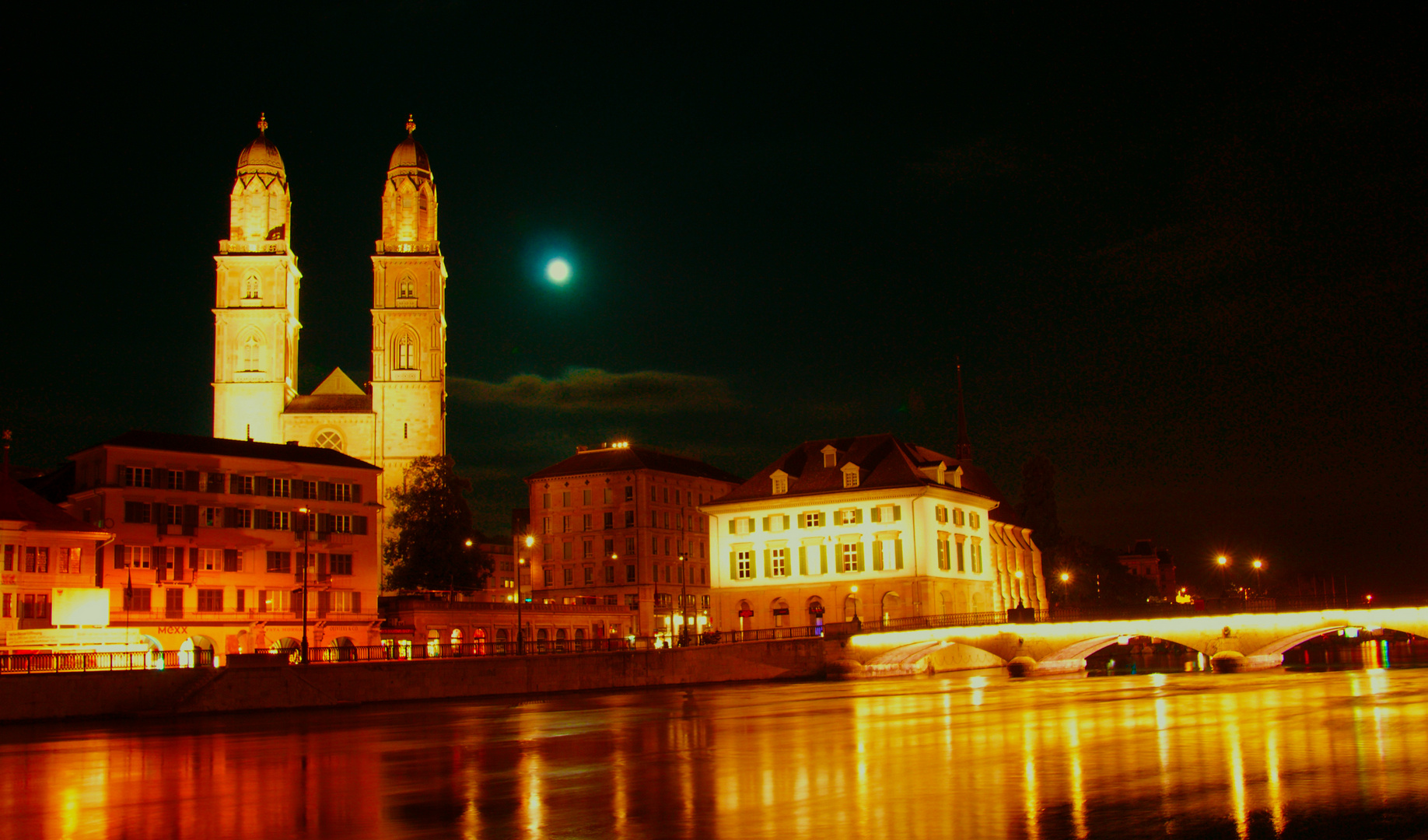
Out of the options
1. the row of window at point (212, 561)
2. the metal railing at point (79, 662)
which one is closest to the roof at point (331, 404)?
the row of window at point (212, 561)

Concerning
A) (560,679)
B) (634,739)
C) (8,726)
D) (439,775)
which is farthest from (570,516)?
(439,775)

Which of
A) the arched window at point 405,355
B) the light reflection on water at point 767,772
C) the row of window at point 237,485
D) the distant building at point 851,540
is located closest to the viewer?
the light reflection on water at point 767,772

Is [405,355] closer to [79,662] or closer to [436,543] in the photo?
[436,543]

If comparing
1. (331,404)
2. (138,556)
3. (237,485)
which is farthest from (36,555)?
(331,404)

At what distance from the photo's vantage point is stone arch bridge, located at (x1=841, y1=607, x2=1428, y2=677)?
2399 inches

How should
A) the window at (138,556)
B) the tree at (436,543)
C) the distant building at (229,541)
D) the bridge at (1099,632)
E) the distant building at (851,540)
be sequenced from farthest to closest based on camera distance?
the tree at (436,543) → the distant building at (851,540) → the distant building at (229,541) → the window at (138,556) → the bridge at (1099,632)

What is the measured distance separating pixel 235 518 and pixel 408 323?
42368 mm

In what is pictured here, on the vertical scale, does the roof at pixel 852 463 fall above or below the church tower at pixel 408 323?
below

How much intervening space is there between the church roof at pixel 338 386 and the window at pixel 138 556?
44.7m

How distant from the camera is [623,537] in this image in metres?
102

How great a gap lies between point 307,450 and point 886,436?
36.2 m

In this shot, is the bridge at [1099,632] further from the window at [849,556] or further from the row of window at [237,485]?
the row of window at [237,485]

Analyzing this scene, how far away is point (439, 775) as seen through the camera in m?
25.6

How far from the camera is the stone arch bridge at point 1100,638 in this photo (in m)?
60.9
